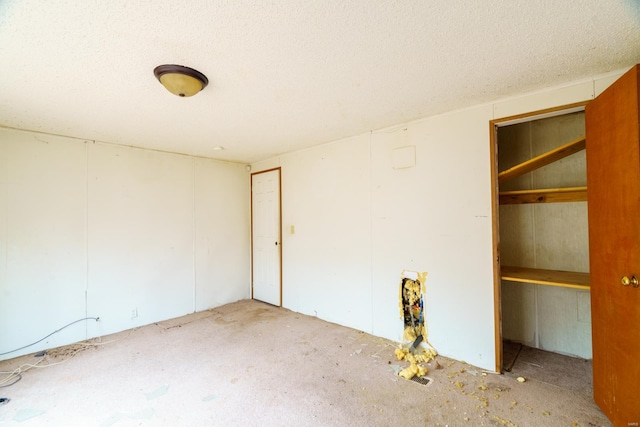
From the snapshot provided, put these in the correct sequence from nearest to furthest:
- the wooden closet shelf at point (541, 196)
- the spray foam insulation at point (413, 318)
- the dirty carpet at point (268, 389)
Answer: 1. the dirty carpet at point (268, 389)
2. the wooden closet shelf at point (541, 196)
3. the spray foam insulation at point (413, 318)

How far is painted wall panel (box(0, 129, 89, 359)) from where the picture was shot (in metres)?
2.80

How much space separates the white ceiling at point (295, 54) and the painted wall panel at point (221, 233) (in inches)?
67.9

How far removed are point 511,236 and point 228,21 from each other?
3.26 metres

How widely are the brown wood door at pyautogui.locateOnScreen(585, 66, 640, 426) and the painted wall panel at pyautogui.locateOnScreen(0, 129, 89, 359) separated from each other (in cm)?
476

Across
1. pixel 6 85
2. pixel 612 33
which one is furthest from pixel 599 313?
pixel 6 85

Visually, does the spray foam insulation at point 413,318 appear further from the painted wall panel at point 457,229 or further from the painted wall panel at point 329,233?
the painted wall panel at point 329,233

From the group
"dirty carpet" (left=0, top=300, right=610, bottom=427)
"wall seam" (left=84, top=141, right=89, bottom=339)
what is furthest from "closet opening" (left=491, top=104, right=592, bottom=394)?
"wall seam" (left=84, top=141, right=89, bottom=339)

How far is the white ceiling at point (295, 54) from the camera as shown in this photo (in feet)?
4.33

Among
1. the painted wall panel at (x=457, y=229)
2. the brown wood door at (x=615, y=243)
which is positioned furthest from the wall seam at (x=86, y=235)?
the brown wood door at (x=615, y=243)

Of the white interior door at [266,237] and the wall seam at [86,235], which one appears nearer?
the wall seam at [86,235]

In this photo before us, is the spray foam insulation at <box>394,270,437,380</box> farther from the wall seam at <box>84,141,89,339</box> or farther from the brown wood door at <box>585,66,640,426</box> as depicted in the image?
the wall seam at <box>84,141,89,339</box>

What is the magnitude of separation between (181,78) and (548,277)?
323 centimetres

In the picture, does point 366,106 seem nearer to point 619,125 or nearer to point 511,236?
point 619,125

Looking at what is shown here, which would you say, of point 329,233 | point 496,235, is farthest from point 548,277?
point 329,233
